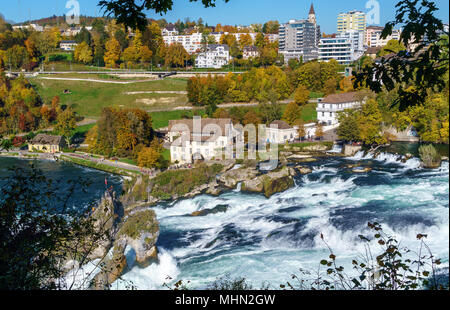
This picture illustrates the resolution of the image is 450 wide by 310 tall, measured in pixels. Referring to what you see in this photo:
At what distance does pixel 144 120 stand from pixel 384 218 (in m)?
23.6

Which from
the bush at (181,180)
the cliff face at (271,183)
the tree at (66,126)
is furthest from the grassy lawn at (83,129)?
the cliff face at (271,183)

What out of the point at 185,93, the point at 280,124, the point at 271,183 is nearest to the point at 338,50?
the point at 185,93

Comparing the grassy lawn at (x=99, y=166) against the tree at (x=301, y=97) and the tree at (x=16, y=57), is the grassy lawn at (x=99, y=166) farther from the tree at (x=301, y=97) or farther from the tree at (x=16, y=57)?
the tree at (x=16, y=57)

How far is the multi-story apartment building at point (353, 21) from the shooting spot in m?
66.1

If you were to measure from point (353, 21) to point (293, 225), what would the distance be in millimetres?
59070

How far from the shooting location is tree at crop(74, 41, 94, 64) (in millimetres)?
63559

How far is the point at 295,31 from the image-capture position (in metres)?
65.7

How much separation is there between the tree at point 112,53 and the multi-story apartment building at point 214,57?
11.9 metres

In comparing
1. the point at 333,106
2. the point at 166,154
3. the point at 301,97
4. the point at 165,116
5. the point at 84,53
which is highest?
the point at 84,53

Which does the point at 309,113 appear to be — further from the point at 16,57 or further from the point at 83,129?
the point at 16,57

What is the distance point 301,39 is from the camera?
65312 mm

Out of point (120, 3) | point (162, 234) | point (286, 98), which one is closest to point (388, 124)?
point (286, 98)

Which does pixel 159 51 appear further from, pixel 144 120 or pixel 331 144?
pixel 331 144

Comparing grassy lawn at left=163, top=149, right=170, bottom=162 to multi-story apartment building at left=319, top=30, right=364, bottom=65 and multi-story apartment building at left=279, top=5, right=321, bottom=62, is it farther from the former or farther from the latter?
multi-story apartment building at left=279, top=5, right=321, bottom=62
